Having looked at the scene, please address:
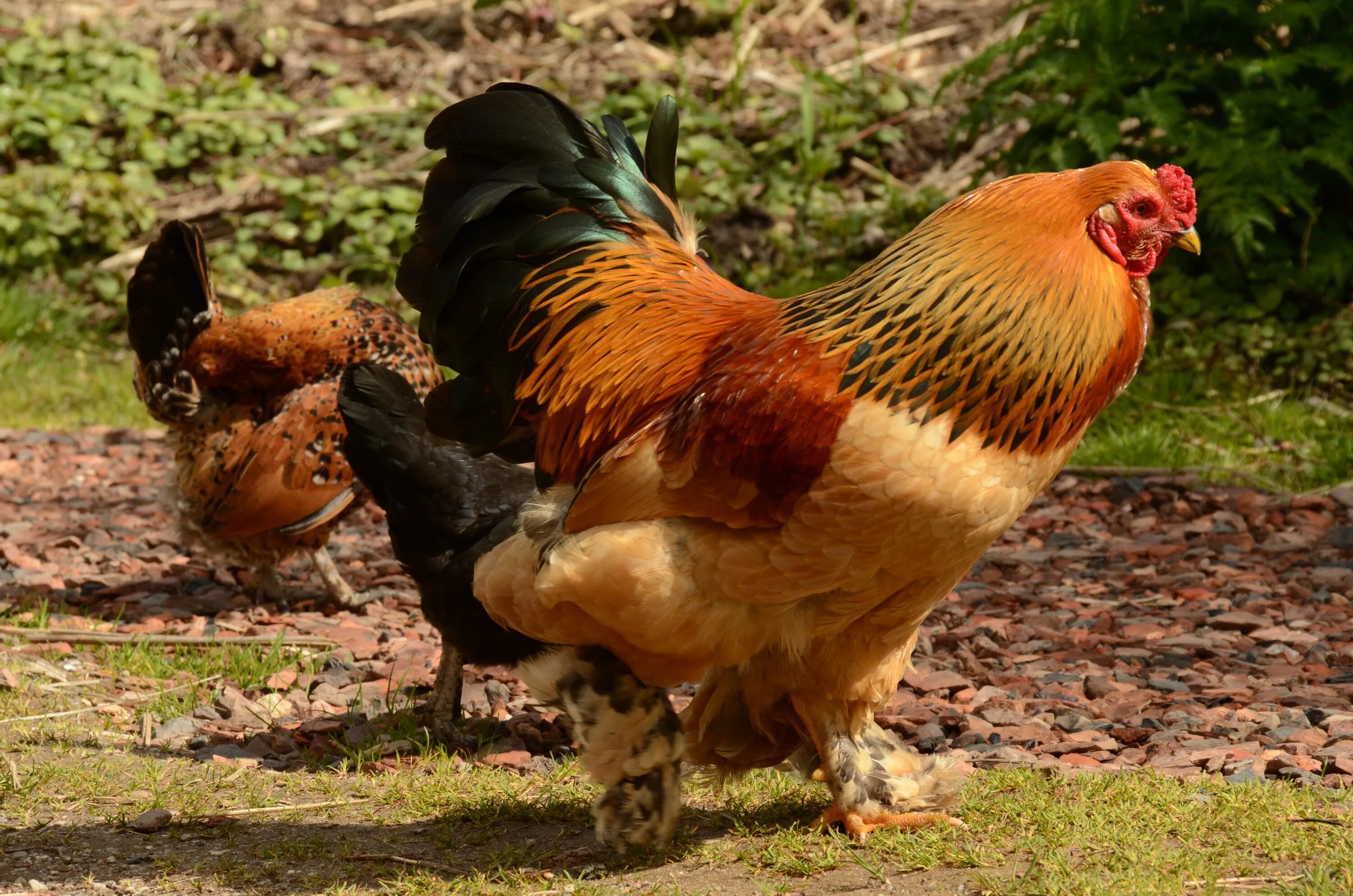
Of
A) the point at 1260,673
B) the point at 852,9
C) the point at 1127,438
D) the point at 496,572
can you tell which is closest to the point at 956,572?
the point at 496,572

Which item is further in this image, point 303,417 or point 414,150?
point 414,150

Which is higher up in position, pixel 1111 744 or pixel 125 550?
→ pixel 1111 744

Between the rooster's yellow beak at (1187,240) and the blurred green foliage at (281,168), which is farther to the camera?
Result: the blurred green foliage at (281,168)

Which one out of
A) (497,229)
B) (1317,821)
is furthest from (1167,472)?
(497,229)

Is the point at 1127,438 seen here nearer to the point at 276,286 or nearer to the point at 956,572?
the point at 956,572

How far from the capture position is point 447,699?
516 centimetres

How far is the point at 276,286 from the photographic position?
1203 centimetres

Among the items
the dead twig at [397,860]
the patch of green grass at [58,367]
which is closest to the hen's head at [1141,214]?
the dead twig at [397,860]

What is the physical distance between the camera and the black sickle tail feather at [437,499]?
4645mm

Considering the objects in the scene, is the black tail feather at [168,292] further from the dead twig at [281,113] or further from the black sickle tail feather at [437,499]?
the dead twig at [281,113]

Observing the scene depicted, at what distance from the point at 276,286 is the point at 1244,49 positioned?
26.2 ft

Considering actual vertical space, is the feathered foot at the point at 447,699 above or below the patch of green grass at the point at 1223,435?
below

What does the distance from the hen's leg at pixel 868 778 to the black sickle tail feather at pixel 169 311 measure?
3950mm

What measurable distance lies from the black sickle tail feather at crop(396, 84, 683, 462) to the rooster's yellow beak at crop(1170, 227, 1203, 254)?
1778 mm
